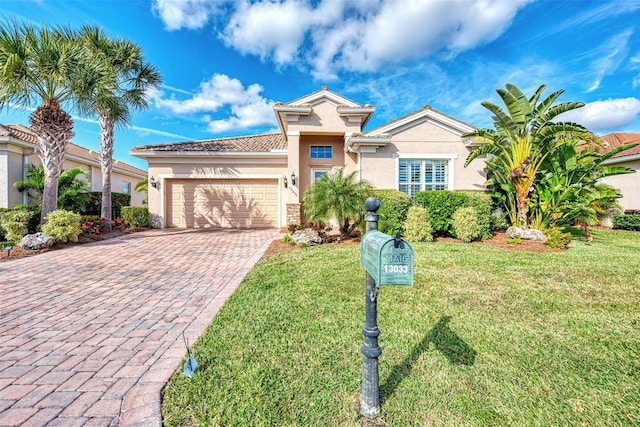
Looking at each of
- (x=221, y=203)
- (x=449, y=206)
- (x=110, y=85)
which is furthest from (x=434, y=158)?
(x=110, y=85)

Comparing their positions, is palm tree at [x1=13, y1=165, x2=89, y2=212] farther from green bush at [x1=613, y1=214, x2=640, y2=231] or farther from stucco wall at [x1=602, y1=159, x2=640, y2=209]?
stucco wall at [x1=602, y1=159, x2=640, y2=209]

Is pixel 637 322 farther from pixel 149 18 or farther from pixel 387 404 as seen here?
pixel 149 18

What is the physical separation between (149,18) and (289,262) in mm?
10570

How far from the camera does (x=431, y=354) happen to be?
2.97 m

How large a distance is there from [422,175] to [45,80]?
601 inches

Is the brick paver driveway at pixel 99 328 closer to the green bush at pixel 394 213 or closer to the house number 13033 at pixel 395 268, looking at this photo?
the house number 13033 at pixel 395 268

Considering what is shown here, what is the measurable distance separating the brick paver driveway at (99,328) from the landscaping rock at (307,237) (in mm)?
1862

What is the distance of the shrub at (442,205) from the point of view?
10047mm

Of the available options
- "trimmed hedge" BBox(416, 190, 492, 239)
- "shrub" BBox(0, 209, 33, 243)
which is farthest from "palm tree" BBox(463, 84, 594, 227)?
"shrub" BBox(0, 209, 33, 243)

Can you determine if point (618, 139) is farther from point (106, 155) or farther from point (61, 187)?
point (61, 187)

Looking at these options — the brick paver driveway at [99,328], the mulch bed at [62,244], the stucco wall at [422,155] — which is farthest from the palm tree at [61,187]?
the stucco wall at [422,155]

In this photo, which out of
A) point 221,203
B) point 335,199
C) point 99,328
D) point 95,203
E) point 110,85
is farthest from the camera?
point 95,203

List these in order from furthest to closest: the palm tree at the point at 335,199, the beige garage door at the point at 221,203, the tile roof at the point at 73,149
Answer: the beige garage door at the point at 221,203 → the tile roof at the point at 73,149 → the palm tree at the point at 335,199

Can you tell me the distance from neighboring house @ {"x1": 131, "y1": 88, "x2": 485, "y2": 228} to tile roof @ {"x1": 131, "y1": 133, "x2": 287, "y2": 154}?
5 centimetres
